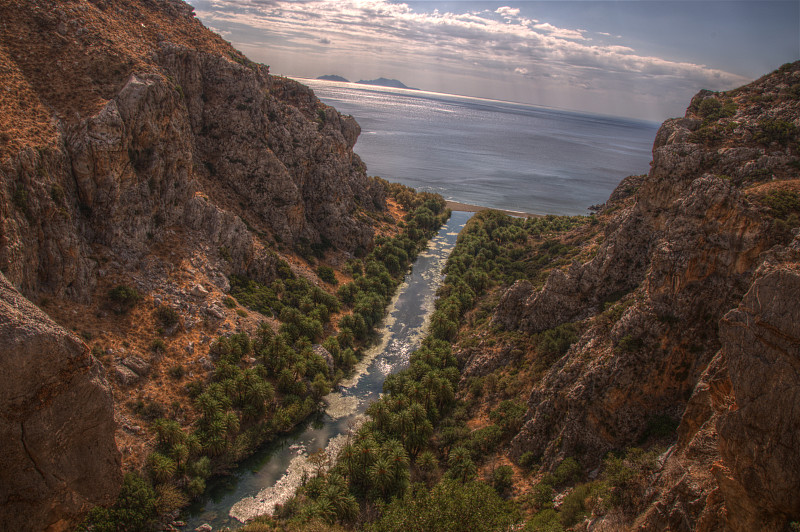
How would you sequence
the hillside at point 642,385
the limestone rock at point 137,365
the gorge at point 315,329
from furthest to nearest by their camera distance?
the limestone rock at point 137,365 < the gorge at point 315,329 < the hillside at point 642,385

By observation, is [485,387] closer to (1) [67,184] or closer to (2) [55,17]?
(1) [67,184]

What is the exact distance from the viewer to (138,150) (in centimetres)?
5472

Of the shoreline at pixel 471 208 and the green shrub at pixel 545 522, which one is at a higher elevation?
the shoreline at pixel 471 208

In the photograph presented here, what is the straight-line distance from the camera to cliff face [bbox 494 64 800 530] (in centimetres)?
1555

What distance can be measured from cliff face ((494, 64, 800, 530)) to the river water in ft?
63.0

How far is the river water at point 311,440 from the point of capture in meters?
39.7

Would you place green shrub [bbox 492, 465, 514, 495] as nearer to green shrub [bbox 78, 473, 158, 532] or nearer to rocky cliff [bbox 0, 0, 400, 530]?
rocky cliff [bbox 0, 0, 400, 530]

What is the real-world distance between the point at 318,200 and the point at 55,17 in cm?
4891

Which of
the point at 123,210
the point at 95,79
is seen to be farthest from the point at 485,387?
the point at 95,79

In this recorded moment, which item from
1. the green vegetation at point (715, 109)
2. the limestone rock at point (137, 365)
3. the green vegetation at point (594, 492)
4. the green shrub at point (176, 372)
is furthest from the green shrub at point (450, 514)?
the green vegetation at point (715, 109)

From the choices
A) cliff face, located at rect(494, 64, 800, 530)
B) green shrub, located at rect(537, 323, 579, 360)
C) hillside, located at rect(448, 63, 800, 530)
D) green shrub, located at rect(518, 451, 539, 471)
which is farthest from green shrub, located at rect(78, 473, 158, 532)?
green shrub, located at rect(537, 323, 579, 360)

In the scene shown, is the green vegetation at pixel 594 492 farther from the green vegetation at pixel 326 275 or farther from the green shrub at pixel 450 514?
the green vegetation at pixel 326 275

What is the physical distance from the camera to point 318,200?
299 ft

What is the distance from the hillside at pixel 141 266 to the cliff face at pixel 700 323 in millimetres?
28352
